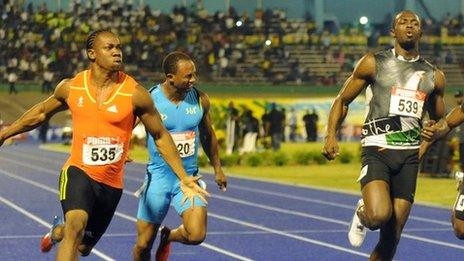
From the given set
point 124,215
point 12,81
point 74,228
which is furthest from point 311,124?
point 74,228

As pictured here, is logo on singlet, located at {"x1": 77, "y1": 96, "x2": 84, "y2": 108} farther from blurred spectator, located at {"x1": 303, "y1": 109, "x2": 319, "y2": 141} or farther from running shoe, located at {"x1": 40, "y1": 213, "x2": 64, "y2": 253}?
blurred spectator, located at {"x1": 303, "y1": 109, "x2": 319, "y2": 141}

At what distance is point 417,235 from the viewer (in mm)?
14664

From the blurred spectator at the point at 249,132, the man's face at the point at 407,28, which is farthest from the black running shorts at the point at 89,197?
the blurred spectator at the point at 249,132

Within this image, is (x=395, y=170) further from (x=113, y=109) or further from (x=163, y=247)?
(x=113, y=109)

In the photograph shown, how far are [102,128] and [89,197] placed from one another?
0.46 metres

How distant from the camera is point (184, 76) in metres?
9.60

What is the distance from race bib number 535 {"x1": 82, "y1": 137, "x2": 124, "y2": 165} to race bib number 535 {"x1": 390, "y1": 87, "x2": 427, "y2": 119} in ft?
7.45

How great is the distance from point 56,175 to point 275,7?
95.3 feet

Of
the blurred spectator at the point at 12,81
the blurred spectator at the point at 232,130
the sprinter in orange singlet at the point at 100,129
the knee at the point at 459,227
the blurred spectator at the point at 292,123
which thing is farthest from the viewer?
the blurred spectator at the point at 12,81

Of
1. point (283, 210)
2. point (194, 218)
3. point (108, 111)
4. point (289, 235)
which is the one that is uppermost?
point (108, 111)

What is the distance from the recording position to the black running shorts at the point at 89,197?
8.31 m

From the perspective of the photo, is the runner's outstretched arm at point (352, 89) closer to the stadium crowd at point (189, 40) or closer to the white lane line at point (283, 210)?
the white lane line at point (283, 210)

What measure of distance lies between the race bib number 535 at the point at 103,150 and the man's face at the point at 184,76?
1.36 meters

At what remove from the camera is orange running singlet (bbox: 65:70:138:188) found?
328 inches
